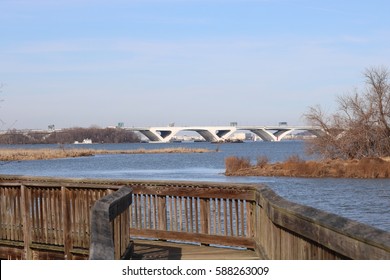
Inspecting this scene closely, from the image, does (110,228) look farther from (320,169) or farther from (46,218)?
(320,169)

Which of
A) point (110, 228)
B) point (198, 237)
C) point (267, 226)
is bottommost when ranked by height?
point (198, 237)

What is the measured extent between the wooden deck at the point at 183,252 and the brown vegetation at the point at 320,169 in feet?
156

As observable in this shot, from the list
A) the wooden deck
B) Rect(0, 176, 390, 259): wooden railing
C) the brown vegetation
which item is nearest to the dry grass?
the brown vegetation

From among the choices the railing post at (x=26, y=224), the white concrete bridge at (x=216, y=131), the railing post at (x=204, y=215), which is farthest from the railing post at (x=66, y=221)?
the white concrete bridge at (x=216, y=131)

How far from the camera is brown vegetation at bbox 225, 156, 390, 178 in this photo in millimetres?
58969

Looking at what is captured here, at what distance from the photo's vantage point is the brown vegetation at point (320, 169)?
2322 inches

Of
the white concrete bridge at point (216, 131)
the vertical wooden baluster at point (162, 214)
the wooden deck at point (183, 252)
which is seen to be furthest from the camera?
the white concrete bridge at point (216, 131)

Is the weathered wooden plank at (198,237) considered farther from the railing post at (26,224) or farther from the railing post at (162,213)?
the railing post at (26,224)

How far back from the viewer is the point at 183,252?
41.2ft

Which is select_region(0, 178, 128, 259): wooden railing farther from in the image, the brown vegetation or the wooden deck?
the brown vegetation

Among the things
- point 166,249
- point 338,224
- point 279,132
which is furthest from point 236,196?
point 279,132

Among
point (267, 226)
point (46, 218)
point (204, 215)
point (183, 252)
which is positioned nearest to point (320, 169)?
point (204, 215)

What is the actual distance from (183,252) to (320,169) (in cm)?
4995

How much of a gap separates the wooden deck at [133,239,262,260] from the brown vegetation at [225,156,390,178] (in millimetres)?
47635
